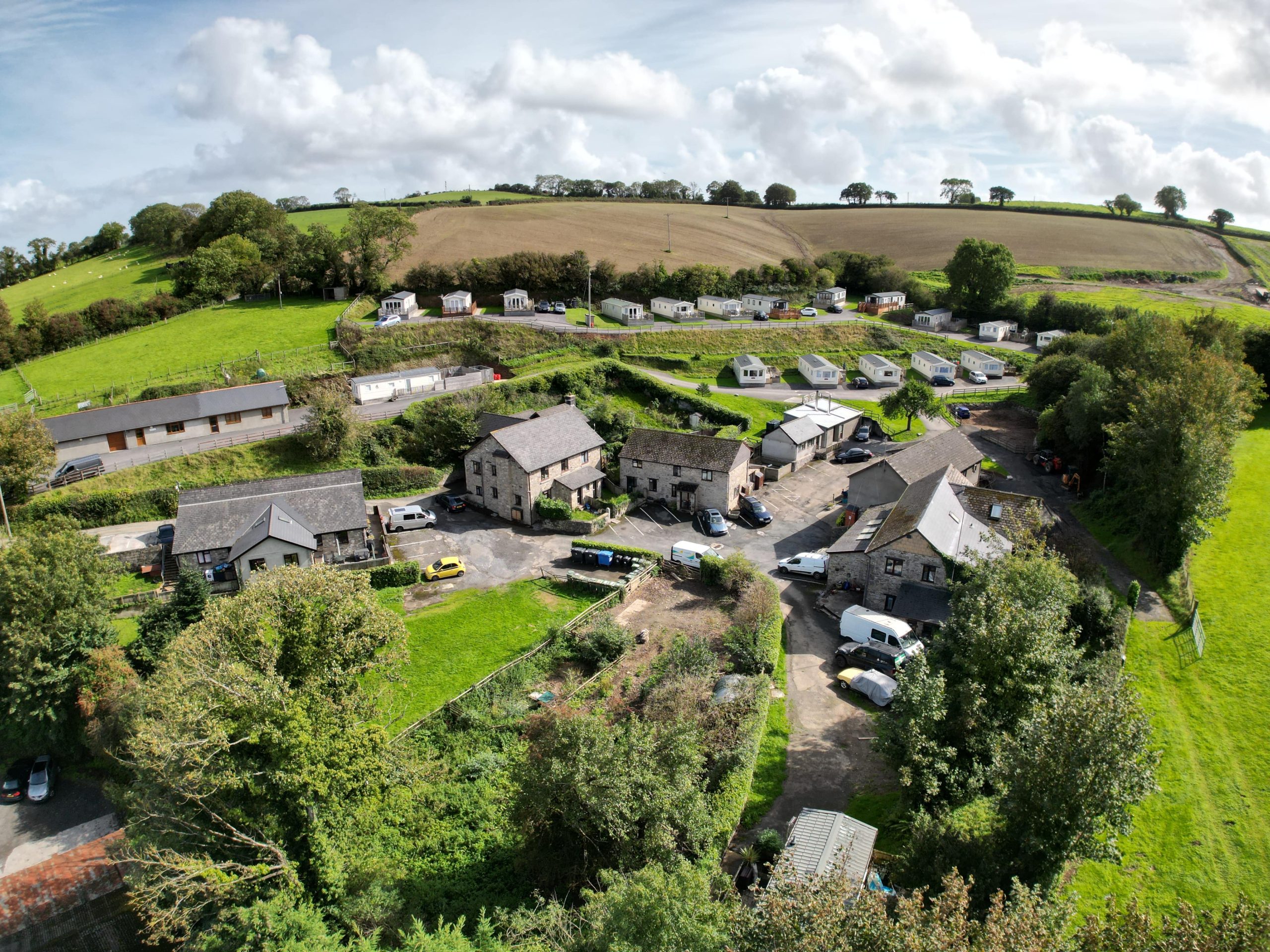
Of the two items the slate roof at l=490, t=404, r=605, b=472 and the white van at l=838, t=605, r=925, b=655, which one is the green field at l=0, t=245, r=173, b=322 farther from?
the white van at l=838, t=605, r=925, b=655

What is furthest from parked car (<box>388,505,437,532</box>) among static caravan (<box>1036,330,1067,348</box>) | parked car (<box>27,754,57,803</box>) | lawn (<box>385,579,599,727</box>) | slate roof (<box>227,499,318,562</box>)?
static caravan (<box>1036,330,1067,348</box>)

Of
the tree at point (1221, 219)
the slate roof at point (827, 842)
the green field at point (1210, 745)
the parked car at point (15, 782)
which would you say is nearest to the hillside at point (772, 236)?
the tree at point (1221, 219)

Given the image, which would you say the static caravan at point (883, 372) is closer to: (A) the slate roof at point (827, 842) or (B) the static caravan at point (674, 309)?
(B) the static caravan at point (674, 309)

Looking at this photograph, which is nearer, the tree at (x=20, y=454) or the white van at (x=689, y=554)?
the white van at (x=689, y=554)

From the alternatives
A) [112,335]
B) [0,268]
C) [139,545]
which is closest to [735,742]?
[139,545]

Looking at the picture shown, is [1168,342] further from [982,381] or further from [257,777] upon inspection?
[257,777]

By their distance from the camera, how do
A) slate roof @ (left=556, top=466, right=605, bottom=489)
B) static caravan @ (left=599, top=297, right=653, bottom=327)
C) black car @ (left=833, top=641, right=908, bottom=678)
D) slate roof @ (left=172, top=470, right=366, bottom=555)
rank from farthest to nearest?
static caravan @ (left=599, top=297, right=653, bottom=327) < slate roof @ (left=556, top=466, right=605, bottom=489) < slate roof @ (left=172, top=470, right=366, bottom=555) < black car @ (left=833, top=641, right=908, bottom=678)
